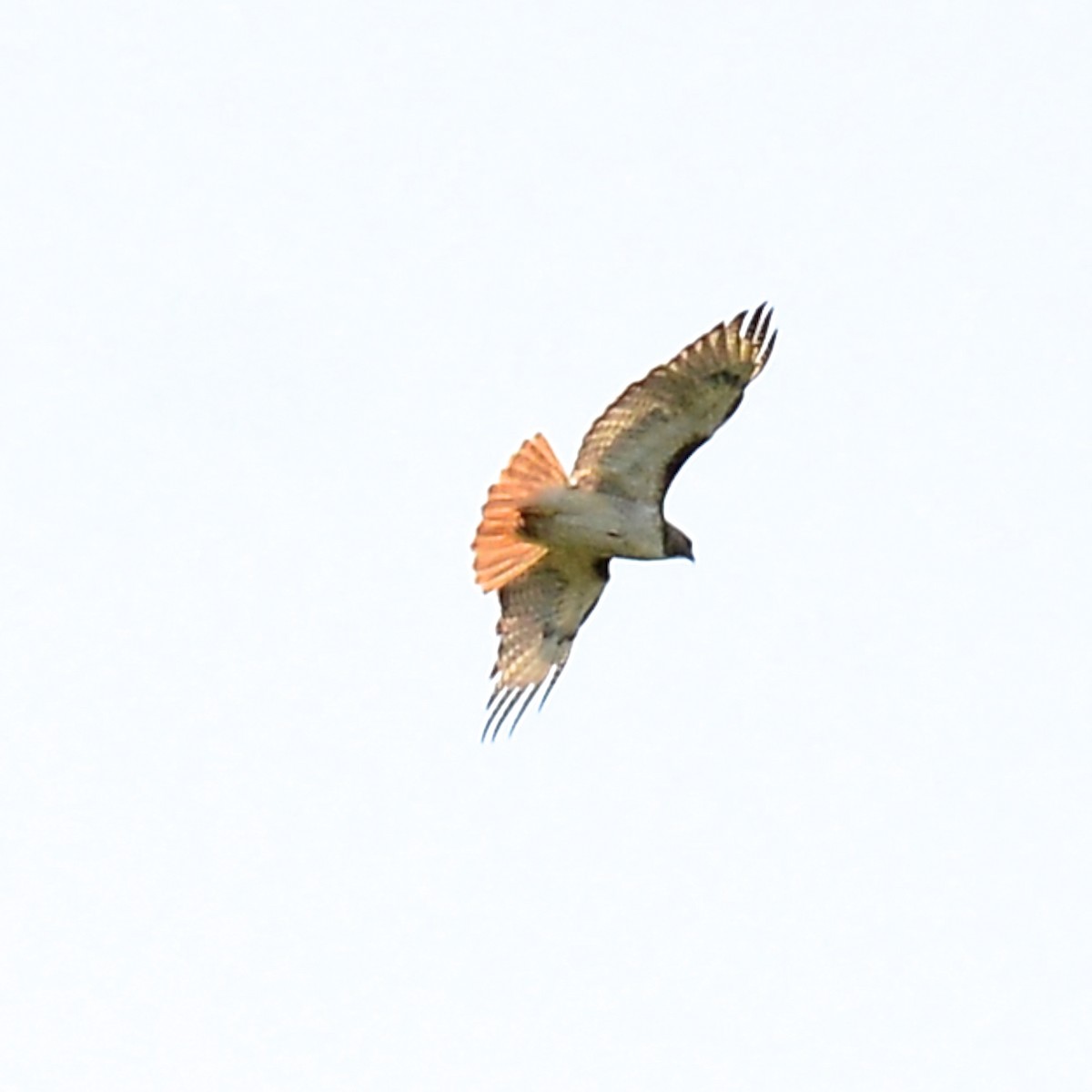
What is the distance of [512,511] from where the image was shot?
21.6m

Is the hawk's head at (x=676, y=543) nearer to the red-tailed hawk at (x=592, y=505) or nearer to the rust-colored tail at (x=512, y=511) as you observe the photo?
the red-tailed hawk at (x=592, y=505)

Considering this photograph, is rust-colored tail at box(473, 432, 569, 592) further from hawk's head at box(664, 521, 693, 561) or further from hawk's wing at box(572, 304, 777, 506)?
hawk's head at box(664, 521, 693, 561)

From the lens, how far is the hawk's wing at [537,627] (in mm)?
22562

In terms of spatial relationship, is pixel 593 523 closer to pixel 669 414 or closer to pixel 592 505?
pixel 592 505

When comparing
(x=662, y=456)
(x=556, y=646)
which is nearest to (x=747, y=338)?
(x=662, y=456)

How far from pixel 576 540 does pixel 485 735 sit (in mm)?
1379

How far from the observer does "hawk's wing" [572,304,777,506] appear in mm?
21016

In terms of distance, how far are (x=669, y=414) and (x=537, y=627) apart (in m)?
2.00

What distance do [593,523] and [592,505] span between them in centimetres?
13

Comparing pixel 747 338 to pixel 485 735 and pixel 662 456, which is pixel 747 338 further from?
pixel 485 735

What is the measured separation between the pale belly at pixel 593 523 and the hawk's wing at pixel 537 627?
23.2 inches

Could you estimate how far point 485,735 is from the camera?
22.3 m

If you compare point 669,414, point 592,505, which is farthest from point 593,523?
point 669,414

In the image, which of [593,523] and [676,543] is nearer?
[593,523]
